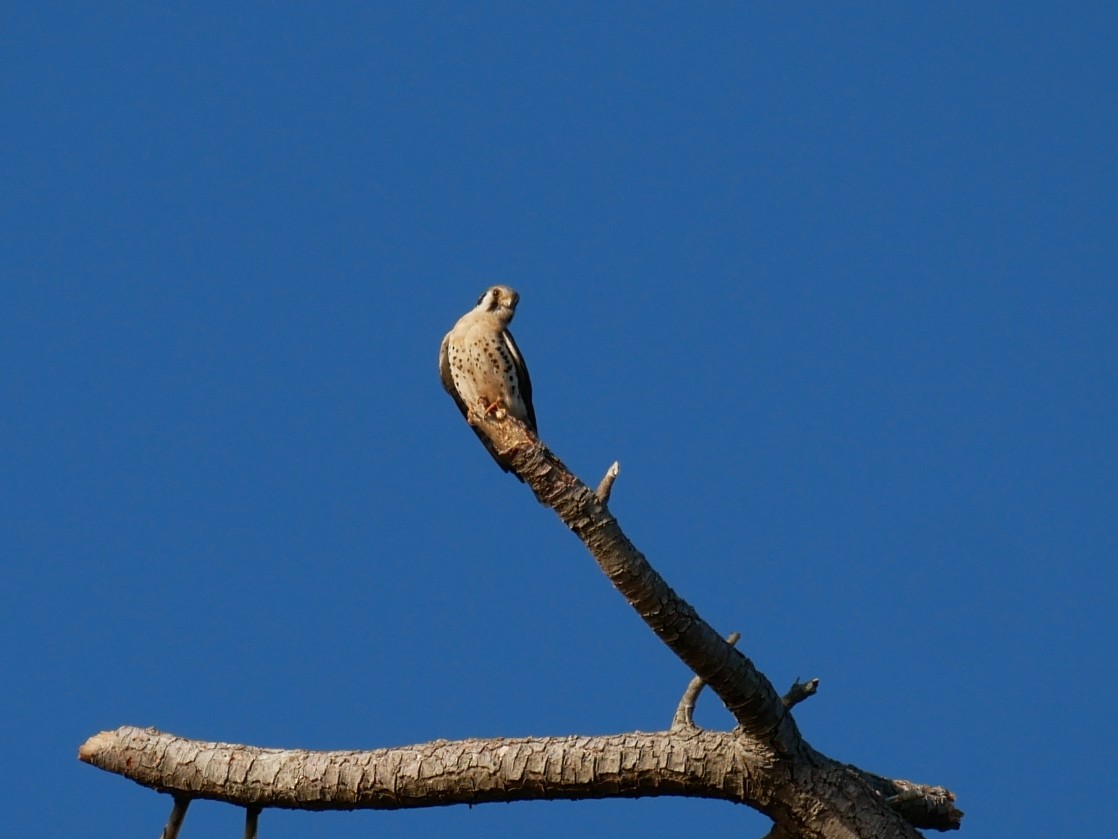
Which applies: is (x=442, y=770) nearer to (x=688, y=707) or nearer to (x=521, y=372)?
(x=688, y=707)

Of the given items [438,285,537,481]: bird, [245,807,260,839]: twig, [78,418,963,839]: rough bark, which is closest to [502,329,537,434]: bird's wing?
[438,285,537,481]: bird

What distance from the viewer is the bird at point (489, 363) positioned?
29.2ft

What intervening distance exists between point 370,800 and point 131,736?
1106 millimetres

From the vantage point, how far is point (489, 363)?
891 cm

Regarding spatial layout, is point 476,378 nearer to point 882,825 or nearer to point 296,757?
point 296,757

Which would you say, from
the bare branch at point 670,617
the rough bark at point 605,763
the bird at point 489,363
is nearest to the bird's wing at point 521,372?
the bird at point 489,363

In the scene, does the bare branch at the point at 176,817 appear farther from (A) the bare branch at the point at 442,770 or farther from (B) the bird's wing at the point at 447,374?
(B) the bird's wing at the point at 447,374

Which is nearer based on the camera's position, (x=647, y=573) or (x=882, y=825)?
(x=647, y=573)

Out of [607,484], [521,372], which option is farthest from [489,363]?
[607,484]

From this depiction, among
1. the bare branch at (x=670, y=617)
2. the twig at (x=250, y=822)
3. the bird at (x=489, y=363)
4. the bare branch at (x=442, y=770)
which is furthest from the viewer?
the bird at (x=489, y=363)

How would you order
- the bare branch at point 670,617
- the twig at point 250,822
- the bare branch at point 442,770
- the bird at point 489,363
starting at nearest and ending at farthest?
1. the bare branch at point 670,617
2. the bare branch at point 442,770
3. the twig at point 250,822
4. the bird at point 489,363

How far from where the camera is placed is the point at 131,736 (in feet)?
19.2

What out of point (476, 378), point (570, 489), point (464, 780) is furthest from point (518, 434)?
point (476, 378)

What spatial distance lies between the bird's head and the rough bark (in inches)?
142
